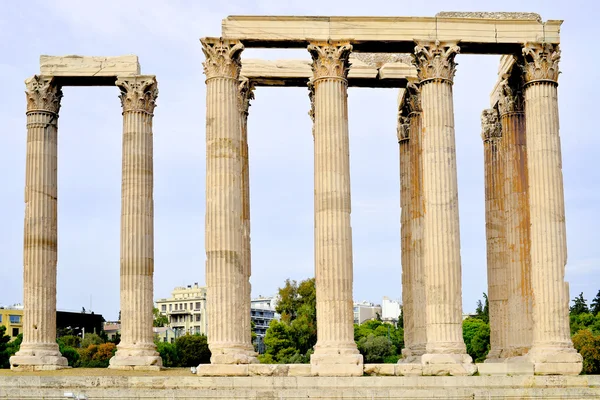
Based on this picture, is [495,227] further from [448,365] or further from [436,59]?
[448,365]

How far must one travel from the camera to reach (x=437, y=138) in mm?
57781

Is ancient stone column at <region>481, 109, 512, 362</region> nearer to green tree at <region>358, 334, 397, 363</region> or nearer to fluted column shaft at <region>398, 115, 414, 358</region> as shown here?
fluted column shaft at <region>398, 115, 414, 358</region>

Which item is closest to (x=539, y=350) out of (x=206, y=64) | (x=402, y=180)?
(x=402, y=180)

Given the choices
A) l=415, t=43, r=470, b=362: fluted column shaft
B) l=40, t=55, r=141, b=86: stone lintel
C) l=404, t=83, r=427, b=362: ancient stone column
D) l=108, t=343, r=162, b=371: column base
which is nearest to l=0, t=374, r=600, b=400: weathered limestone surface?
l=415, t=43, r=470, b=362: fluted column shaft

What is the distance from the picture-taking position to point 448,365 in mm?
55000

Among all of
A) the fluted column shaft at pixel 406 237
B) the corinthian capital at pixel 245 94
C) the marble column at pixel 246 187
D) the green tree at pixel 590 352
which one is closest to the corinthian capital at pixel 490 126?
the fluted column shaft at pixel 406 237

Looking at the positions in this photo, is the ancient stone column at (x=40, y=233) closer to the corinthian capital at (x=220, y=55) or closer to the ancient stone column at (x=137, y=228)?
the ancient stone column at (x=137, y=228)

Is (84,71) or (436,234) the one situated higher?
(84,71)

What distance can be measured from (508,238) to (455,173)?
25.8ft

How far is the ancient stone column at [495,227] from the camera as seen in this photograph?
64.8 metres

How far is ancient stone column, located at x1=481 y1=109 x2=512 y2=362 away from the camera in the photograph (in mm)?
64812

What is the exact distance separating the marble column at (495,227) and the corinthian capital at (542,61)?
22.2 feet

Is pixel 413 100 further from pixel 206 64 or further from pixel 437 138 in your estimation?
pixel 206 64

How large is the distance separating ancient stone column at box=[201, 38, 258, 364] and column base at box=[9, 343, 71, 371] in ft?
38.4
